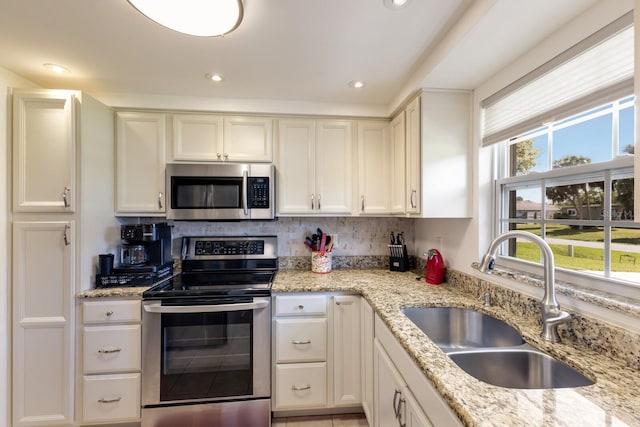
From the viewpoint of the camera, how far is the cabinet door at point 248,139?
6.95 ft

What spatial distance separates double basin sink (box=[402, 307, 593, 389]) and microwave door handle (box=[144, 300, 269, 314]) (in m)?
0.94

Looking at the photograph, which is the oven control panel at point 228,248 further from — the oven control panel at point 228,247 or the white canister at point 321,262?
the white canister at point 321,262

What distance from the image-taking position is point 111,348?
1709mm

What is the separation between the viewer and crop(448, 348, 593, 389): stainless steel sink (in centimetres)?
100

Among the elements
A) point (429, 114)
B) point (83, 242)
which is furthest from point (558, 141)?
point (83, 242)

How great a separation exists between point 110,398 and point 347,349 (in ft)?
5.03

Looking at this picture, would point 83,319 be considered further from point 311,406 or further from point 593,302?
point 593,302

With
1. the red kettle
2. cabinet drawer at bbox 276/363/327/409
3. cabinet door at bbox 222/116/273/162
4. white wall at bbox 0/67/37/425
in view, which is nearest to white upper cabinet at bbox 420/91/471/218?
the red kettle

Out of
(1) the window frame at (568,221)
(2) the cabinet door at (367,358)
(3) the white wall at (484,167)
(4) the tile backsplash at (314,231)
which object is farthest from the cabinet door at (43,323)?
(1) the window frame at (568,221)

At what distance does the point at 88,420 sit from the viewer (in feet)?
5.57

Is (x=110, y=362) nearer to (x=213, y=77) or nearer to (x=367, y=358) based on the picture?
(x=367, y=358)

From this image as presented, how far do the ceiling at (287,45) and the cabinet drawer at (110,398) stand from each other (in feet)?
6.36

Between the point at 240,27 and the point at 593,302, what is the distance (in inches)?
73.3

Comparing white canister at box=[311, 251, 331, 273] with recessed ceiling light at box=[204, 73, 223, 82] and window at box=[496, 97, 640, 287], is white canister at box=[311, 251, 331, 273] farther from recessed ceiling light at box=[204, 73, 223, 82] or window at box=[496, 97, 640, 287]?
recessed ceiling light at box=[204, 73, 223, 82]
